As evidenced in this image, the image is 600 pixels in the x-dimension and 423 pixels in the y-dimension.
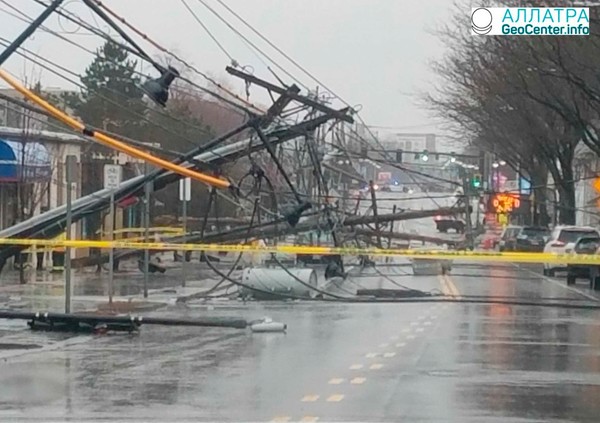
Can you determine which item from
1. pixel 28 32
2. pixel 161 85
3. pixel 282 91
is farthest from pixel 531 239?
pixel 28 32

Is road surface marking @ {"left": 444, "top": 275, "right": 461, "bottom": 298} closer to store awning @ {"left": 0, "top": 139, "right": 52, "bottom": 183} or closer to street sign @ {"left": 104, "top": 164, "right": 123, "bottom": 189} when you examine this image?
street sign @ {"left": 104, "top": 164, "right": 123, "bottom": 189}

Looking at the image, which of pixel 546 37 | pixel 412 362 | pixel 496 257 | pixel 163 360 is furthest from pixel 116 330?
pixel 546 37

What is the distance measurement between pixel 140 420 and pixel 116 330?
8.86 metres

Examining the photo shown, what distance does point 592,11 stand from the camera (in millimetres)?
33188

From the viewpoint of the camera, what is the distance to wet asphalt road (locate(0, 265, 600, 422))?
1277cm

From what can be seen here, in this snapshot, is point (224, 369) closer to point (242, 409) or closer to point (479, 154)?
point (242, 409)

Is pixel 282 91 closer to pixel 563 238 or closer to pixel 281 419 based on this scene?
pixel 281 419

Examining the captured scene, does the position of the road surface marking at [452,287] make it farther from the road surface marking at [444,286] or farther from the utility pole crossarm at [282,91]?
the utility pole crossarm at [282,91]

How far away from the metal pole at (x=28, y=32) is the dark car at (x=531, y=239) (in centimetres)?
3737

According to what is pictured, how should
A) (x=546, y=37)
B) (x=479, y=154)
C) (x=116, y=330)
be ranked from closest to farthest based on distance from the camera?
(x=116, y=330) < (x=546, y=37) < (x=479, y=154)

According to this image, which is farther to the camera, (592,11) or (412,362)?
(592,11)

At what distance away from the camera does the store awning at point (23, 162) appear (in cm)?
3897

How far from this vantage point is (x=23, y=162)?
39062 mm

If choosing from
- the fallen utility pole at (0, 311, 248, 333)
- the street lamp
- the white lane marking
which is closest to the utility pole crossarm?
the street lamp
